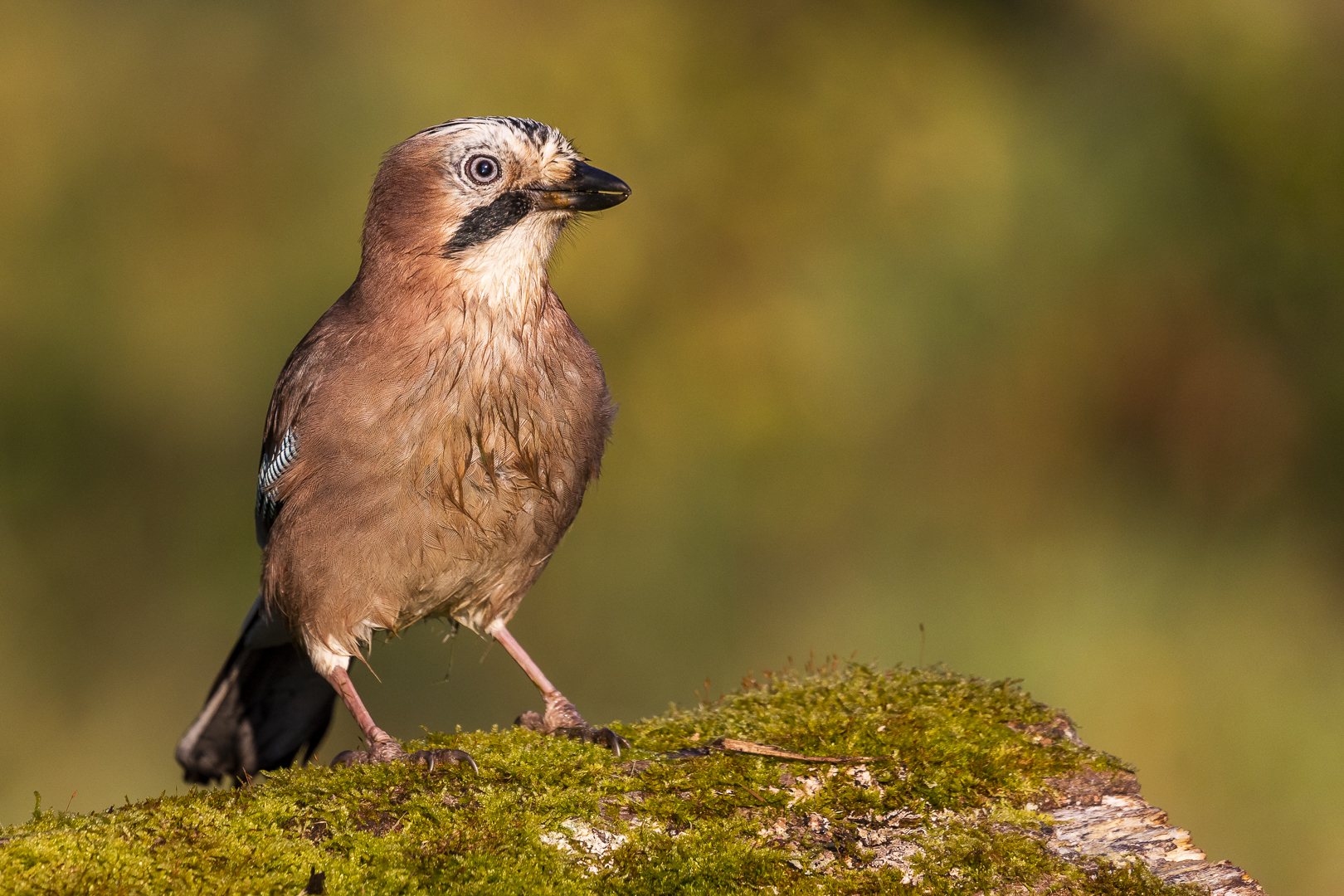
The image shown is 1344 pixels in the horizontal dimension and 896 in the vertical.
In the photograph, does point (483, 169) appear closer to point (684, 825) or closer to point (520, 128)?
point (520, 128)

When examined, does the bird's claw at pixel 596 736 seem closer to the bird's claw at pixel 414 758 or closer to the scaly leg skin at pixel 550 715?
the scaly leg skin at pixel 550 715

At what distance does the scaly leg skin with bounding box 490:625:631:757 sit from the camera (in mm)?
3312

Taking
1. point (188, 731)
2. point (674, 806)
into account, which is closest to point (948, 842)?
point (674, 806)

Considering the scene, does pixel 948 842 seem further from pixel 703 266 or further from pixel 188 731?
pixel 703 266

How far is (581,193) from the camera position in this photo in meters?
3.70

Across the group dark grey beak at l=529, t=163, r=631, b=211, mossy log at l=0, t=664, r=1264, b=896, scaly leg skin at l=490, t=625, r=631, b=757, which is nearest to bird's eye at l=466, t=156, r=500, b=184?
dark grey beak at l=529, t=163, r=631, b=211

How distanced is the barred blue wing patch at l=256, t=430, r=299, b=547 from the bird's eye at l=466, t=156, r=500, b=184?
40.2 inches

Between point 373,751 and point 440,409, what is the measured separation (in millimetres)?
1008

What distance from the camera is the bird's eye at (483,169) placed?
3.63 metres

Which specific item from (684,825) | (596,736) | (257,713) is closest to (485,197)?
(596,736)

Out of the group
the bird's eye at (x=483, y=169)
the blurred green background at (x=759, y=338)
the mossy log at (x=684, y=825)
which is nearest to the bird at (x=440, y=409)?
the bird's eye at (x=483, y=169)

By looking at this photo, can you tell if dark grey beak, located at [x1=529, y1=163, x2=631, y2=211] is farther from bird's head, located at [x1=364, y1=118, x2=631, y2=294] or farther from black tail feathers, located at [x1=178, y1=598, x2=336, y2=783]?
black tail feathers, located at [x1=178, y1=598, x2=336, y2=783]

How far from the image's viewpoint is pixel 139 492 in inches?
309

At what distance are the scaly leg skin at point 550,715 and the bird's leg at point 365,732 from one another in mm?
421
